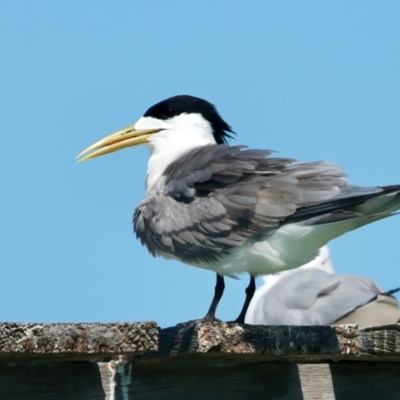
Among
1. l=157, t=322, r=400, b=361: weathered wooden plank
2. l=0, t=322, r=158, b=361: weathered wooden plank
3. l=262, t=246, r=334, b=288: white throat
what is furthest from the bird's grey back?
l=262, t=246, r=334, b=288: white throat

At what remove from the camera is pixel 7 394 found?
3.62 metres

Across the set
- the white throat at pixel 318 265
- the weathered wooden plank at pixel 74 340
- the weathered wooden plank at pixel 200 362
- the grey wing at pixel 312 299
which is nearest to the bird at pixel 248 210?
the weathered wooden plank at pixel 200 362

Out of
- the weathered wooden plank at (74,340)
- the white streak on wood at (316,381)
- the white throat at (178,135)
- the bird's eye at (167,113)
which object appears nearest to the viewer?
the weathered wooden plank at (74,340)

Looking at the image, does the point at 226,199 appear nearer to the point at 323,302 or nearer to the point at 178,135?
the point at 178,135

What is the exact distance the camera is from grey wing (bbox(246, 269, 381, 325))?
30.9 ft

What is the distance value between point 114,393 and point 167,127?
3.56 m

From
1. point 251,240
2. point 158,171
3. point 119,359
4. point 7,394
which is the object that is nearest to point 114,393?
point 119,359

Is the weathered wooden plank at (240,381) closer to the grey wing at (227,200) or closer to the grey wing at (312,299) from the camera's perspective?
the grey wing at (227,200)

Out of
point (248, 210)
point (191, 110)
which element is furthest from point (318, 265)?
point (248, 210)

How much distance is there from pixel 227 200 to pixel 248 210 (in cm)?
18

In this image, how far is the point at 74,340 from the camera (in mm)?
3479

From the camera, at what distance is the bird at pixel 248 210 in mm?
5281

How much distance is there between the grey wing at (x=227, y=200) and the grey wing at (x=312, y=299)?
148 inches

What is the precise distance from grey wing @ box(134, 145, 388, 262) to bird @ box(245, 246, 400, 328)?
3.49m
